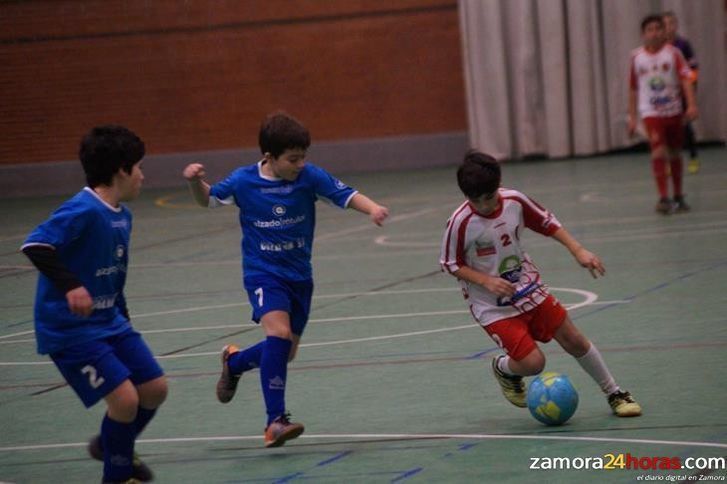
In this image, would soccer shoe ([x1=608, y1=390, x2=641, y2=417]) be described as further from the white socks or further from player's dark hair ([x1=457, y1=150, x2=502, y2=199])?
player's dark hair ([x1=457, y1=150, x2=502, y2=199])

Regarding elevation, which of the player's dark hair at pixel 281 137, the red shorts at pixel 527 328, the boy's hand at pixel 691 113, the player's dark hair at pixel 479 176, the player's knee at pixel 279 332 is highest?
the player's dark hair at pixel 281 137

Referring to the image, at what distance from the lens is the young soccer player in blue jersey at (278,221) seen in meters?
6.41

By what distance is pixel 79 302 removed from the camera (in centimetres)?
516

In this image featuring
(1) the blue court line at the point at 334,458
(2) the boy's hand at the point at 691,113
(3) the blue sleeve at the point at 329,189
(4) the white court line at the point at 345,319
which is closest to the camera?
(1) the blue court line at the point at 334,458

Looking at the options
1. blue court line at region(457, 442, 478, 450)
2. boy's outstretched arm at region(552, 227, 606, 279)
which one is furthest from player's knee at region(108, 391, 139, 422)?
boy's outstretched arm at region(552, 227, 606, 279)

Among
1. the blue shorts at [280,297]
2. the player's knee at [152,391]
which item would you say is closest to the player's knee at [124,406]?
the player's knee at [152,391]

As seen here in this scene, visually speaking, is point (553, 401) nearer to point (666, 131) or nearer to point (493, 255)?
point (493, 255)

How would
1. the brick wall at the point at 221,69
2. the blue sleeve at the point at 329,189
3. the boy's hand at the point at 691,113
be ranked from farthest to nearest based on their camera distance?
the brick wall at the point at 221,69 → the boy's hand at the point at 691,113 → the blue sleeve at the point at 329,189

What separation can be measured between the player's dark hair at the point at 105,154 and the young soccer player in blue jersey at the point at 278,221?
0.80m

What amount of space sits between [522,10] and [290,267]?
1591 cm

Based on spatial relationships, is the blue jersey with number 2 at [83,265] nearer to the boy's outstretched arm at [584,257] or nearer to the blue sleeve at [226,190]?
the blue sleeve at [226,190]

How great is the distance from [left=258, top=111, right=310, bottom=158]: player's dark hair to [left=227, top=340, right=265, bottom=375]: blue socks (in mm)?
933

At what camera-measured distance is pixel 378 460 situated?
5.76 m

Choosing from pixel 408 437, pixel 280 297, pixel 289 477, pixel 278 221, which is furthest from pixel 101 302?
pixel 408 437
